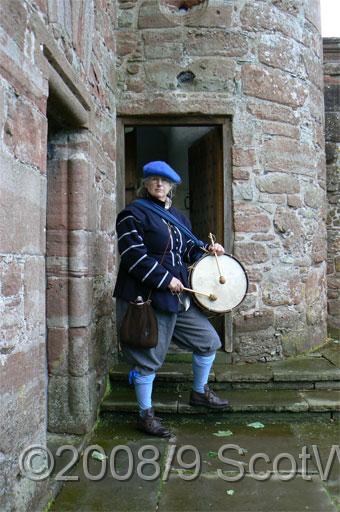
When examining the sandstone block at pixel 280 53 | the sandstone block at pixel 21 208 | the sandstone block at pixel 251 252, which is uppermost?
the sandstone block at pixel 280 53

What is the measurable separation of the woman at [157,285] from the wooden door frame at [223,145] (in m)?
0.94

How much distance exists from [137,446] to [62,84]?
7.61 ft

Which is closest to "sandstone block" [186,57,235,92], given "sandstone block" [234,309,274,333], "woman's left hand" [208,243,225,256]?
"woman's left hand" [208,243,225,256]

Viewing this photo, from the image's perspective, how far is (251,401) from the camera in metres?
3.78

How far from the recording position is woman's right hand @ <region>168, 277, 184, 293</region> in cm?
321

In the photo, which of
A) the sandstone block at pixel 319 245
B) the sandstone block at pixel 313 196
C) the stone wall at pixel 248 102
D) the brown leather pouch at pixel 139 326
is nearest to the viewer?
the brown leather pouch at pixel 139 326

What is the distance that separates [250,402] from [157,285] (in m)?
1.31

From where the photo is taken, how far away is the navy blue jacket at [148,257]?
320 cm

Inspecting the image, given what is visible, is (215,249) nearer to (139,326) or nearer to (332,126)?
(139,326)

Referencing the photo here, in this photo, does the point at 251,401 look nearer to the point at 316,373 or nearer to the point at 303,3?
the point at 316,373

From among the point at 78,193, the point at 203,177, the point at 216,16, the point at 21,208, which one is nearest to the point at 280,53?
the point at 216,16

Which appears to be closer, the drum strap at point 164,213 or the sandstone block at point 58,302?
the sandstone block at point 58,302

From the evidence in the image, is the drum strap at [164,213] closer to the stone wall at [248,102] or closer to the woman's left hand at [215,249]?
the woman's left hand at [215,249]

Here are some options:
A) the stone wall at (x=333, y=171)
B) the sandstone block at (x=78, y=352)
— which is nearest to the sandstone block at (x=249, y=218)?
the sandstone block at (x=78, y=352)
